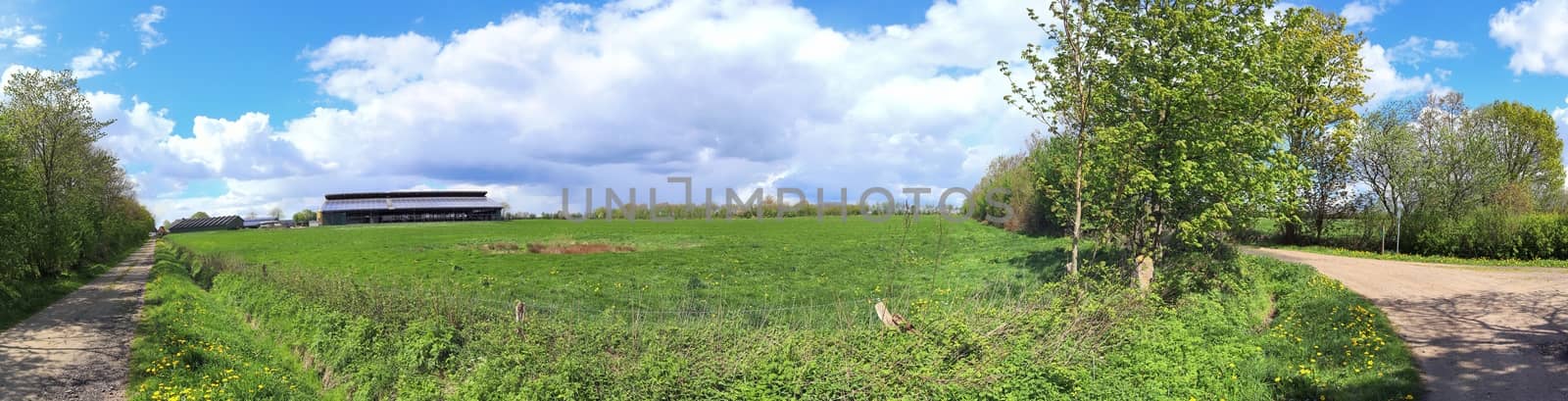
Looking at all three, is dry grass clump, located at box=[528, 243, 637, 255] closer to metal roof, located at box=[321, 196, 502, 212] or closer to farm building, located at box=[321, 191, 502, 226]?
farm building, located at box=[321, 191, 502, 226]

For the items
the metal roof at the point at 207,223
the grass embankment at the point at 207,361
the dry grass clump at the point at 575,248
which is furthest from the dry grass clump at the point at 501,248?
the metal roof at the point at 207,223

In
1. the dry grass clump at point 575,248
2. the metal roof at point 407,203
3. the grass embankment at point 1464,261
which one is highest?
the metal roof at point 407,203

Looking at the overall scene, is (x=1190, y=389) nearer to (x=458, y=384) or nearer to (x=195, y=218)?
(x=458, y=384)

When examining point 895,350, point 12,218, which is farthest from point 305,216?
point 895,350

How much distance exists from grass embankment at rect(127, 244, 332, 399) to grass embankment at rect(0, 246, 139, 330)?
93.0 inches

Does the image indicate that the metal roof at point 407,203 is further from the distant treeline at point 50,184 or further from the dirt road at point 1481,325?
the dirt road at point 1481,325

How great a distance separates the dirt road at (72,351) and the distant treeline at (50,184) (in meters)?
1.99

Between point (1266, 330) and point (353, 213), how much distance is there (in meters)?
129

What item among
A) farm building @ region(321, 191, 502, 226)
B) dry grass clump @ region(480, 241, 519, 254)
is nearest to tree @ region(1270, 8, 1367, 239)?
dry grass clump @ region(480, 241, 519, 254)

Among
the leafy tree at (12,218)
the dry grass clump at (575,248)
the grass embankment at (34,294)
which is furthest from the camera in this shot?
the dry grass clump at (575,248)

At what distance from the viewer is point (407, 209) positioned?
115 meters

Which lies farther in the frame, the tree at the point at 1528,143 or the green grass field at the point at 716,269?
the tree at the point at 1528,143

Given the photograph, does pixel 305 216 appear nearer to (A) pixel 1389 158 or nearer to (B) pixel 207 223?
(B) pixel 207 223

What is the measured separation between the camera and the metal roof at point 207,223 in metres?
120
